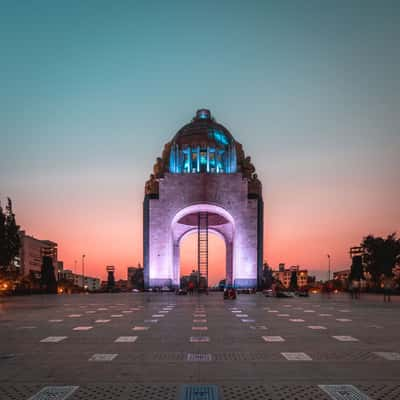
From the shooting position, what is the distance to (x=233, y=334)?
1107 cm

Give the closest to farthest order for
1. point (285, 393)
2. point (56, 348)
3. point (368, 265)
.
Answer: point (285, 393) → point (56, 348) → point (368, 265)

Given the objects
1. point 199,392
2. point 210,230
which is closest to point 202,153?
point 210,230

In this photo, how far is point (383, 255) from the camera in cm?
6412

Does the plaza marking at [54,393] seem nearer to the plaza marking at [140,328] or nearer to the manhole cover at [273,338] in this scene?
the manhole cover at [273,338]

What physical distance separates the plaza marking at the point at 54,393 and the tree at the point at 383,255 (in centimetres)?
6528

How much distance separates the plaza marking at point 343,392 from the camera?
5.22 metres

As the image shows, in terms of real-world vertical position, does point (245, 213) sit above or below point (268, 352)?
above

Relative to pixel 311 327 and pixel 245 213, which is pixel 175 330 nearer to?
pixel 311 327

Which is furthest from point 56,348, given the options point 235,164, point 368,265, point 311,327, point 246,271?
point 235,164

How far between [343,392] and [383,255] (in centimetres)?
6416

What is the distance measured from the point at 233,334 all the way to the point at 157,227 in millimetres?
59503

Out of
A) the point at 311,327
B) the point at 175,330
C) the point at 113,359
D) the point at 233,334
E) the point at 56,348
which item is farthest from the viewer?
the point at 311,327

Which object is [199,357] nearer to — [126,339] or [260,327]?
[126,339]

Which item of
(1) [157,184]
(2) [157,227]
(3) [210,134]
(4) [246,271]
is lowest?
(4) [246,271]
